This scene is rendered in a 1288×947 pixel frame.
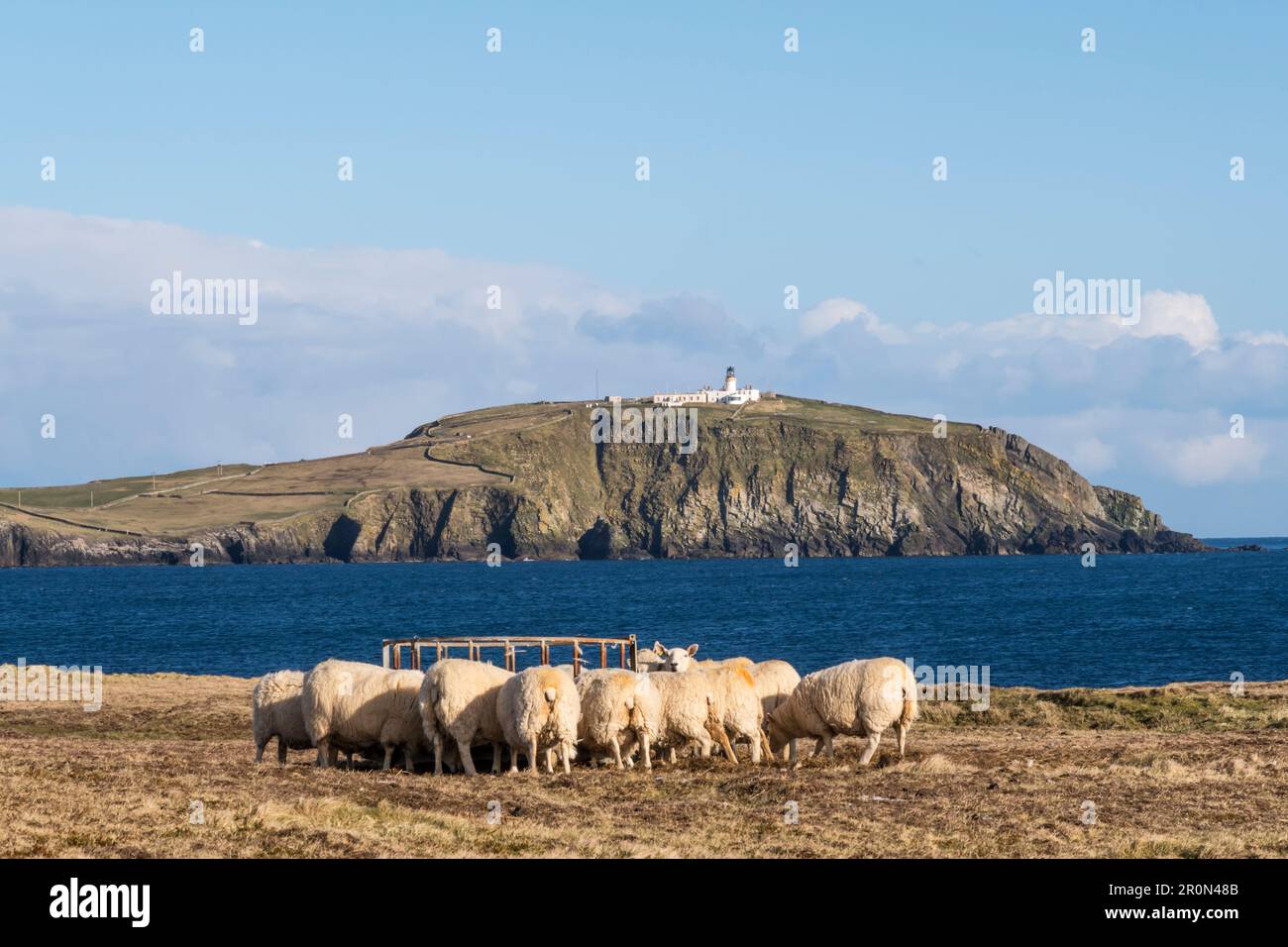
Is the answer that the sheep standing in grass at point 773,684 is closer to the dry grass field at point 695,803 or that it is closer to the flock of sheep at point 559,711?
the flock of sheep at point 559,711

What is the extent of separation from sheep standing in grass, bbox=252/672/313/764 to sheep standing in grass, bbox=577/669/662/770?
5102 millimetres

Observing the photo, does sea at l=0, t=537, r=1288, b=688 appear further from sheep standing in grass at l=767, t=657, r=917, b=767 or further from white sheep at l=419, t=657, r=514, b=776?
white sheep at l=419, t=657, r=514, b=776

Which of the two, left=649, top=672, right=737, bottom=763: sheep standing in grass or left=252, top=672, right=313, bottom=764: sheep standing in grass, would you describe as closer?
left=649, top=672, right=737, bottom=763: sheep standing in grass

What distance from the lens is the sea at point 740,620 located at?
72.1m

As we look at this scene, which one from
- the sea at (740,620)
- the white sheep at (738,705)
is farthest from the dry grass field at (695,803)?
the sea at (740,620)

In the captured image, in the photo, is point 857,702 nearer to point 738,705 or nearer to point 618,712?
point 738,705

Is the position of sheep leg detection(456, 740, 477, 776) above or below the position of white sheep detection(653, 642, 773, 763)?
below

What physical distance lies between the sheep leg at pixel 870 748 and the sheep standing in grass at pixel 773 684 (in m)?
1.98

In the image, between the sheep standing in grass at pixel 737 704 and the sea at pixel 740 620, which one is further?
the sea at pixel 740 620

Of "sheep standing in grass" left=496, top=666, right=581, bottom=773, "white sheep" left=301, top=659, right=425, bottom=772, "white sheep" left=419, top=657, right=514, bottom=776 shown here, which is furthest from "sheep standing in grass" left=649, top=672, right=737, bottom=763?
"white sheep" left=301, top=659, right=425, bottom=772

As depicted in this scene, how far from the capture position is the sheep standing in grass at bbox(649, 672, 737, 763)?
25281 millimetres

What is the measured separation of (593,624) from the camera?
96812mm

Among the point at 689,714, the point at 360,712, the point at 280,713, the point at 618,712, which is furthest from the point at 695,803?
the point at 280,713
